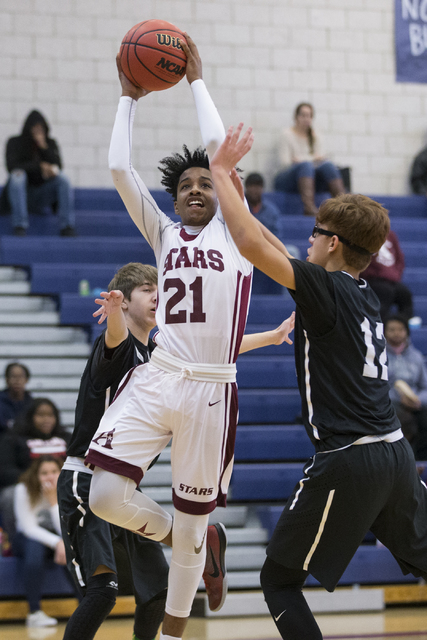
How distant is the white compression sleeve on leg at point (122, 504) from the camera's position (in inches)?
127

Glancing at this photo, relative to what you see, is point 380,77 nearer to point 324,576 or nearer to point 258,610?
point 258,610

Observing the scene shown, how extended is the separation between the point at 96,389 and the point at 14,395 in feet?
10.6

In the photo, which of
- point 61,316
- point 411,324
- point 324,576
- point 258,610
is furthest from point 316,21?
point 324,576

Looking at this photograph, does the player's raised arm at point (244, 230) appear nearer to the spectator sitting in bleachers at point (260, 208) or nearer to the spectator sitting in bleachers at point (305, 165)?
the spectator sitting in bleachers at point (260, 208)

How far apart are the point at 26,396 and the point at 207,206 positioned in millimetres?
3530

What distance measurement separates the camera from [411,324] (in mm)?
8320

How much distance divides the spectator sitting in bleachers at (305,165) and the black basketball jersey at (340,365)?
22.8ft

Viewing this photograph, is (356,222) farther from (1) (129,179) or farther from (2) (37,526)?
(2) (37,526)

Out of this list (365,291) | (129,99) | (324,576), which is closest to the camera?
(324,576)

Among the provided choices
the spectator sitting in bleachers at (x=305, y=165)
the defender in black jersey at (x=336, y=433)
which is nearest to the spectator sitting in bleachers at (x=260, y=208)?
the spectator sitting in bleachers at (x=305, y=165)

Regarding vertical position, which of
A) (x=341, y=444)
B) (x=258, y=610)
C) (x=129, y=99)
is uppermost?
(x=129, y=99)

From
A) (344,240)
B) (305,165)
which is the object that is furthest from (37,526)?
(305,165)

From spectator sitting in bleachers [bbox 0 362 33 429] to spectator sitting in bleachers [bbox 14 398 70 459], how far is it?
0.39 meters

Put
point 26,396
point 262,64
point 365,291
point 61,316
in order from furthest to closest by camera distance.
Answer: point 262,64, point 61,316, point 26,396, point 365,291
